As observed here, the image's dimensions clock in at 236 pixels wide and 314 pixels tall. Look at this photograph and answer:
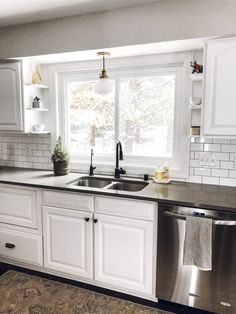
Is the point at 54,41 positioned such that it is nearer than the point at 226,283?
No

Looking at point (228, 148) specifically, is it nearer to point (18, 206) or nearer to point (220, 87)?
point (220, 87)

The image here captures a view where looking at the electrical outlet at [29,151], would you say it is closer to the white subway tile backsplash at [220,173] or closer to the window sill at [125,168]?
the window sill at [125,168]

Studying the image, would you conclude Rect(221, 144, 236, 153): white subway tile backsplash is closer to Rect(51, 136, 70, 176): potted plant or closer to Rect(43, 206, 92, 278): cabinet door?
Rect(43, 206, 92, 278): cabinet door

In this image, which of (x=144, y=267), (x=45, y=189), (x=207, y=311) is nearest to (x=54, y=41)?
(x=45, y=189)

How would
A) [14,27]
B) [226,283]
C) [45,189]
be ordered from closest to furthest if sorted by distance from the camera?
[226,283], [45,189], [14,27]

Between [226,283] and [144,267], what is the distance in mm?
598

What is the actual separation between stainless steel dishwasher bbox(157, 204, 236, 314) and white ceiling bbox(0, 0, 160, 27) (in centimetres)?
167

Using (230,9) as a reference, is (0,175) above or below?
below

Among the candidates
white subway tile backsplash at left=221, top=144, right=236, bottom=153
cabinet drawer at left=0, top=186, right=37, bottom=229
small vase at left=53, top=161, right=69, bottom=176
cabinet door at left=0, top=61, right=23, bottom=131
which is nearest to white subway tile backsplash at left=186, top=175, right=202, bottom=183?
white subway tile backsplash at left=221, top=144, right=236, bottom=153

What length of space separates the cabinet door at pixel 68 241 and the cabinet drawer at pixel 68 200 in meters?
0.05

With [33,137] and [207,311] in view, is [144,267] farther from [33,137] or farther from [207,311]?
[33,137]

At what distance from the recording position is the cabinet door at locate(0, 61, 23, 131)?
2625 mm

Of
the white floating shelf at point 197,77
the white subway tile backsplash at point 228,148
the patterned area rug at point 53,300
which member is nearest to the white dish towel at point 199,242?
the patterned area rug at point 53,300

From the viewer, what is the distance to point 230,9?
185cm
